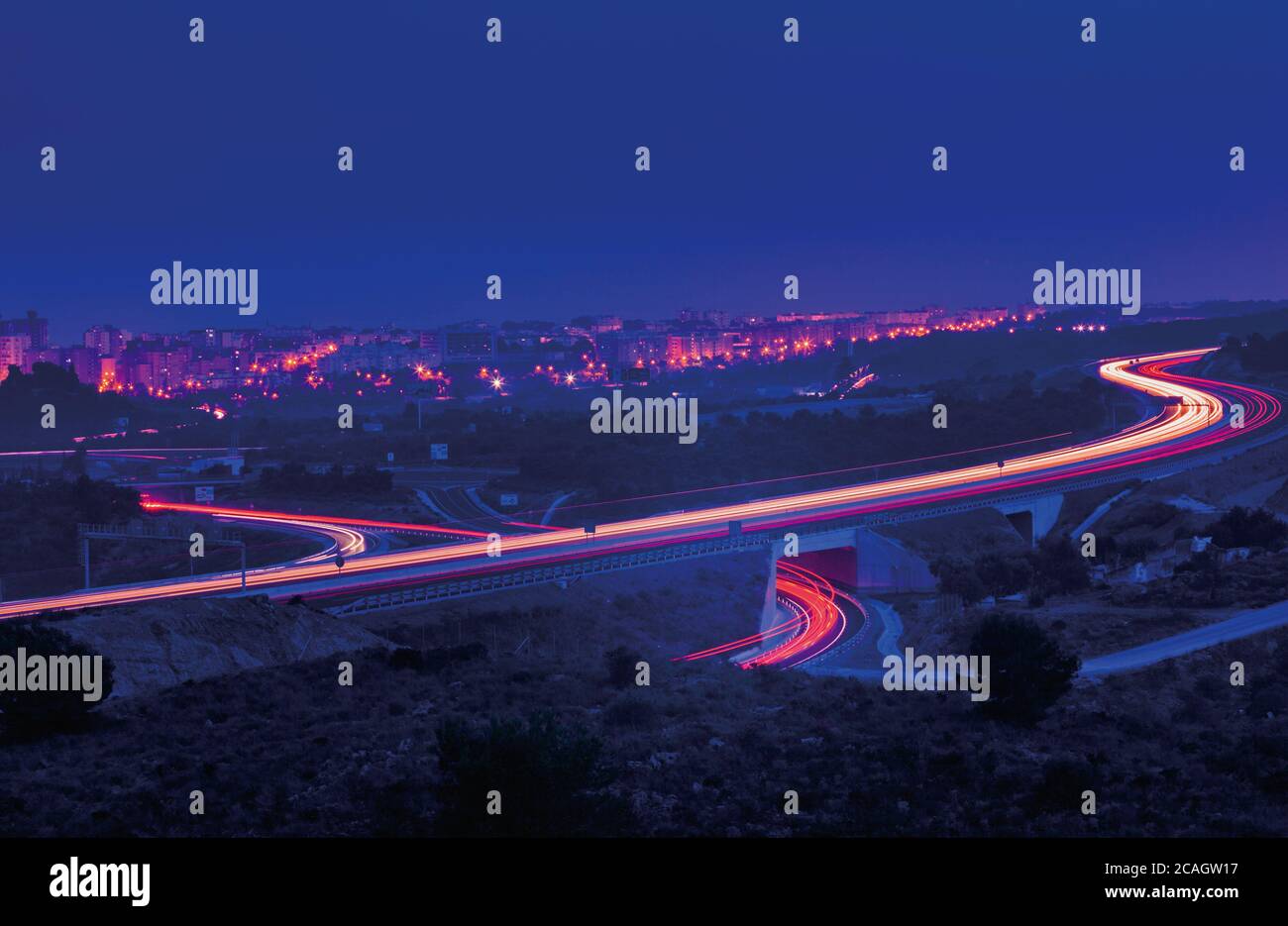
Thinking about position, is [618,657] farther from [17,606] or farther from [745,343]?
[745,343]

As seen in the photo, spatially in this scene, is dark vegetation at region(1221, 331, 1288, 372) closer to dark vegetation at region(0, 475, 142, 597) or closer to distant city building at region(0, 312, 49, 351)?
dark vegetation at region(0, 475, 142, 597)

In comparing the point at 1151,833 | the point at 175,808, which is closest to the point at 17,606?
the point at 175,808

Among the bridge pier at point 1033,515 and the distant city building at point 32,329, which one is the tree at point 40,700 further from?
the distant city building at point 32,329

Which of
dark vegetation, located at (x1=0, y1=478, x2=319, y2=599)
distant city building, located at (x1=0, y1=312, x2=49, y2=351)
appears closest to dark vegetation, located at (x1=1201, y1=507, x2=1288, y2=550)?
dark vegetation, located at (x1=0, y1=478, x2=319, y2=599)

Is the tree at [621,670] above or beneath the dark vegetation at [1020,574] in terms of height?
above

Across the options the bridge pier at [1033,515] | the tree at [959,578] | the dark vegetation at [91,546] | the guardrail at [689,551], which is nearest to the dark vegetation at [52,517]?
the dark vegetation at [91,546]
